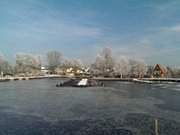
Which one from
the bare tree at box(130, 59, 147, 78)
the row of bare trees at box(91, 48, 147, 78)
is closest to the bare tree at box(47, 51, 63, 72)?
the row of bare trees at box(91, 48, 147, 78)

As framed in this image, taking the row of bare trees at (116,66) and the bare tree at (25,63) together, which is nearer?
the row of bare trees at (116,66)

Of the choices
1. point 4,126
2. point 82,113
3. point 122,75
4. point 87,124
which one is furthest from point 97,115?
point 122,75

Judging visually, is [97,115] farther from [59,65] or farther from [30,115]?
[59,65]

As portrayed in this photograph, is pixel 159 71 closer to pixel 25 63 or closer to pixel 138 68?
pixel 138 68

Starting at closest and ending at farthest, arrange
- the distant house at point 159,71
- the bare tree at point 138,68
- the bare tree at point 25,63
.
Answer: the distant house at point 159,71 → the bare tree at point 138,68 → the bare tree at point 25,63

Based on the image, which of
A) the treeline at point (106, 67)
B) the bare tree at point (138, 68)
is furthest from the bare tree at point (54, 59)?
the bare tree at point (138, 68)

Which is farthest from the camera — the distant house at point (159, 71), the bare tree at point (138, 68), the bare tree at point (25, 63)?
the bare tree at point (25, 63)

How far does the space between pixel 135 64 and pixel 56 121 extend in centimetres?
7562

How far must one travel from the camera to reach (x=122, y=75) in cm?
8869

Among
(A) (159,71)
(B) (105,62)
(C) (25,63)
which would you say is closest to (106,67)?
(B) (105,62)

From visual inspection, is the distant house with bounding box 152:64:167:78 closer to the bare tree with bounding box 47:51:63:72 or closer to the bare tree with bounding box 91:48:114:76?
the bare tree with bounding box 91:48:114:76

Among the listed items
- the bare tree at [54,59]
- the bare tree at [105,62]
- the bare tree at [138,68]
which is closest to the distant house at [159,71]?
the bare tree at [138,68]

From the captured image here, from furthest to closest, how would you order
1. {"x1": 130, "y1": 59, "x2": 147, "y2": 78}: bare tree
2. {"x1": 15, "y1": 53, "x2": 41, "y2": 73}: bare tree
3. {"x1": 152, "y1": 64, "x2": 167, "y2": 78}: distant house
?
{"x1": 15, "y1": 53, "x2": 41, "y2": 73}: bare tree, {"x1": 130, "y1": 59, "x2": 147, "y2": 78}: bare tree, {"x1": 152, "y1": 64, "x2": 167, "y2": 78}: distant house

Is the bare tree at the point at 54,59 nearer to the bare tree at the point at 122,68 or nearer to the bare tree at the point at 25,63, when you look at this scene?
the bare tree at the point at 25,63
